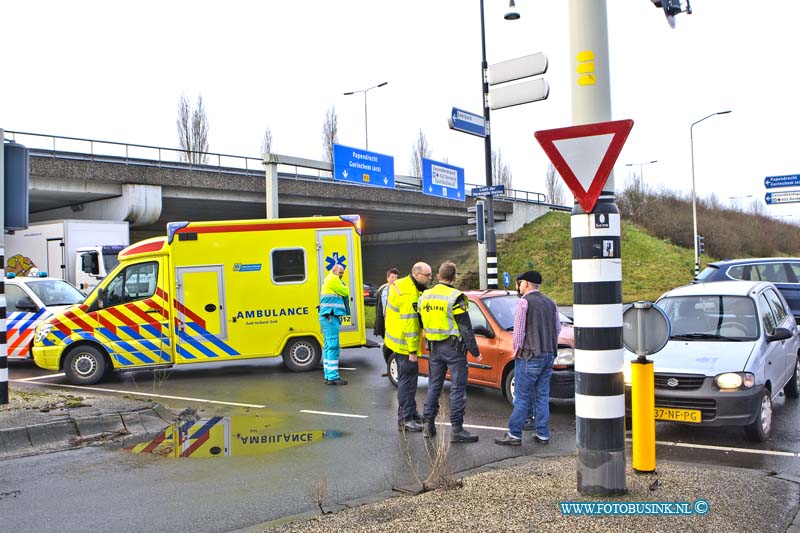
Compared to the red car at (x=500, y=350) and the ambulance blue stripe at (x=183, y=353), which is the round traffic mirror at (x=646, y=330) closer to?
the red car at (x=500, y=350)

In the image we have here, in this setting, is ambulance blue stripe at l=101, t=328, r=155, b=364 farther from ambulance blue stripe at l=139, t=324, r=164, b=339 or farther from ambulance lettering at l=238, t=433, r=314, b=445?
ambulance lettering at l=238, t=433, r=314, b=445

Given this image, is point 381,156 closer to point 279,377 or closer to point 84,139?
point 84,139

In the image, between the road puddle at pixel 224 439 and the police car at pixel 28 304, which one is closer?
the road puddle at pixel 224 439

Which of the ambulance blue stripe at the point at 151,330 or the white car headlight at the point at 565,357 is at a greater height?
the ambulance blue stripe at the point at 151,330

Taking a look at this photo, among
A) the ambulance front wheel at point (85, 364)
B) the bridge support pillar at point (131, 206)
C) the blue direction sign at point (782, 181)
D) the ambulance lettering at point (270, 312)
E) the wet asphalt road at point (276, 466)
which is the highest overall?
the bridge support pillar at point (131, 206)

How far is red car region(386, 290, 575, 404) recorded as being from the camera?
893 cm

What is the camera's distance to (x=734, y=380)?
7.14 metres

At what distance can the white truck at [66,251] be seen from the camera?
21.5 meters

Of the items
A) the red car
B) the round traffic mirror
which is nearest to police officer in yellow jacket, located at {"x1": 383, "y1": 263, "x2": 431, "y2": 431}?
the red car

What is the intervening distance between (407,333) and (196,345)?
627cm

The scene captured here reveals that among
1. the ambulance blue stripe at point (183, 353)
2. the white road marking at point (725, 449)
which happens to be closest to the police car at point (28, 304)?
the ambulance blue stripe at point (183, 353)

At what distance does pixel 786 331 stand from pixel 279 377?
802 cm

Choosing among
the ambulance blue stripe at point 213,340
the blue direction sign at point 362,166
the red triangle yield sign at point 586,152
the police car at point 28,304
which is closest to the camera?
the red triangle yield sign at point 586,152

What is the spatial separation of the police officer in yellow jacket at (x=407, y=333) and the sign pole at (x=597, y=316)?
3.03 meters
